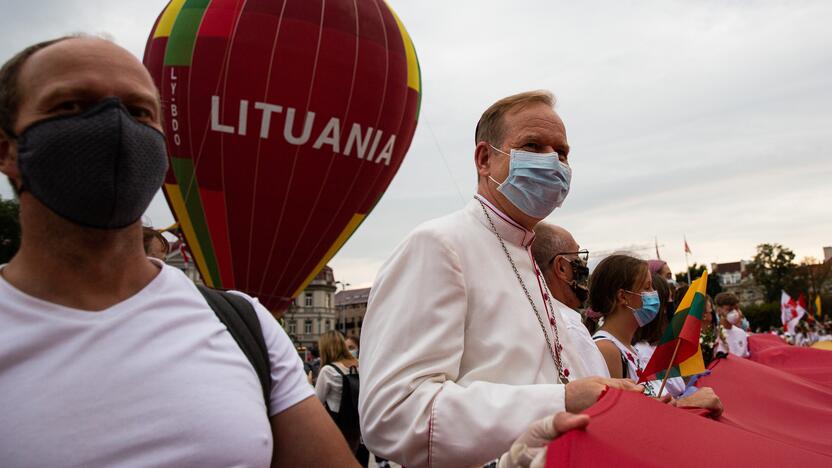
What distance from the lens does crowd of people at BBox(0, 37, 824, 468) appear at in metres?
1.53

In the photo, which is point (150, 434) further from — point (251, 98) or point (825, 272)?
point (825, 272)

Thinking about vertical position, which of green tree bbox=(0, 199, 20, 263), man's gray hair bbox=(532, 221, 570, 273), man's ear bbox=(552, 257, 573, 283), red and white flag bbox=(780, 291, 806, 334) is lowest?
green tree bbox=(0, 199, 20, 263)

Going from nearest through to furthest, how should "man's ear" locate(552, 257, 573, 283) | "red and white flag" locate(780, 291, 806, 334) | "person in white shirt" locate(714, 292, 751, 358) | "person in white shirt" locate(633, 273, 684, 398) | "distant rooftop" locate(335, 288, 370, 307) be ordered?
"man's ear" locate(552, 257, 573, 283), "person in white shirt" locate(633, 273, 684, 398), "person in white shirt" locate(714, 292, 751, 358), "red and white flag" locate(780, 291, 806, 334), "distant rooftop" locate(335, 288, 370, 307)

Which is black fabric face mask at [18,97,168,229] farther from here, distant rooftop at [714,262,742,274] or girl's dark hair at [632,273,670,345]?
distant rooftop at [714,262,742,274]

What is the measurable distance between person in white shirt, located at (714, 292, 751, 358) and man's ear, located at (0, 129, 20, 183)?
8816mm

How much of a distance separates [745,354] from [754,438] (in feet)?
26.6

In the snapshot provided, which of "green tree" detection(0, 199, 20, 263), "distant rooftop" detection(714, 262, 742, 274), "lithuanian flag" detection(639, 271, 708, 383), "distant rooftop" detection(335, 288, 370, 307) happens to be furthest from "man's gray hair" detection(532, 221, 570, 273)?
"distant rooftop" detection(714, 262, 742, 274)

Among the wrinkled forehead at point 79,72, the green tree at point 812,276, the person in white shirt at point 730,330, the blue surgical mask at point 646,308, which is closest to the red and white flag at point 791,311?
the person in white shirt at point 730,330

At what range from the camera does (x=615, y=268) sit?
4715mm

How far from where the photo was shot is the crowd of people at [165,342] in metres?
1.53

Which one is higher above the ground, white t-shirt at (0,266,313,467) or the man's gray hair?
white t-shirt at (0,266,313,467)

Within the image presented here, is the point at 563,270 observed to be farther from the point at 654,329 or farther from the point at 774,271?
the point at 774,271

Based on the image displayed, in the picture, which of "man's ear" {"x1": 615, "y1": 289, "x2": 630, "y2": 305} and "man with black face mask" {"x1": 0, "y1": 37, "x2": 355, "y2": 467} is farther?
"man's ear" {"x1": 615, "y1": 289, "x2": 630, "y2": 305}

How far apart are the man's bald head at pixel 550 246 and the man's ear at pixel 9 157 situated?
10.0 ft
